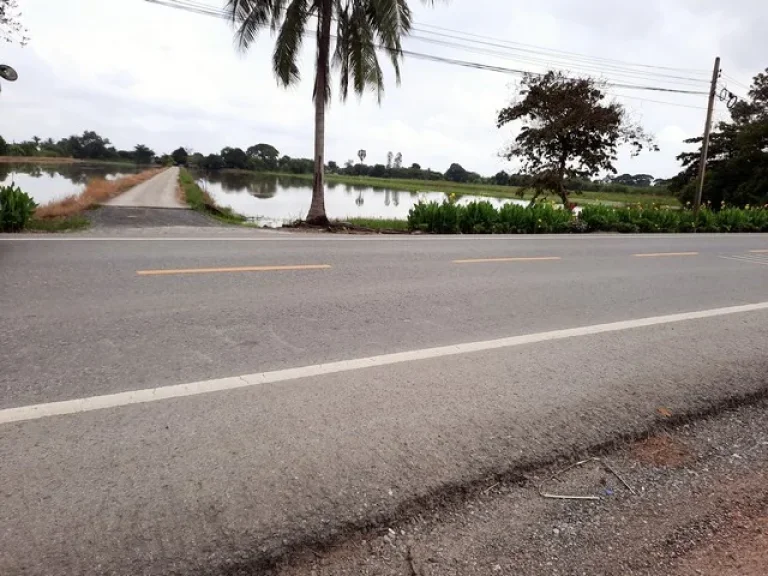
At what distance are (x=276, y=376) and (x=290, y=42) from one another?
13.3 meters

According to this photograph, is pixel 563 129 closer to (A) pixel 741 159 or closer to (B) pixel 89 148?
(A) pixel 741 159

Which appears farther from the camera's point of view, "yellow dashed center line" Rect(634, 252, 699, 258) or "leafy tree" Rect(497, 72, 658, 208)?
"leafy tree" Rect(497, 72, 658, 208)

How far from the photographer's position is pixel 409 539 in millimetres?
2016

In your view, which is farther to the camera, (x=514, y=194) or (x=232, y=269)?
(x=514, y=194)

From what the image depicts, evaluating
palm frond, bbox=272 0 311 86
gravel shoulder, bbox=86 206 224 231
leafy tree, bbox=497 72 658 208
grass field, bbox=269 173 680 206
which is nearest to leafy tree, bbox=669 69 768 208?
grass field, bbox=269 173 680 206

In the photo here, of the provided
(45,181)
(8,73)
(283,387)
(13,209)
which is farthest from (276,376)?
(45,181)

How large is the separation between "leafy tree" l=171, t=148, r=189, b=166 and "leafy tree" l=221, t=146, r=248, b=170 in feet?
47.3

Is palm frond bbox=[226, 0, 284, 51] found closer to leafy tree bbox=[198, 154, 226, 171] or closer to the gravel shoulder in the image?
the gravel shoulder

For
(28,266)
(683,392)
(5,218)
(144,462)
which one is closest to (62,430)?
(144,462)

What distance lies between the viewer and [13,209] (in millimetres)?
8938

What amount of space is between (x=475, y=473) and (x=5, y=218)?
388 inches

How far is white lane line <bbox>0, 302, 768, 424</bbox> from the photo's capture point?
274cm

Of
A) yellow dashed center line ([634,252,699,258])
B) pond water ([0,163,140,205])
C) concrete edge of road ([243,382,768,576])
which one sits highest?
pond water ([0,163,140,205])

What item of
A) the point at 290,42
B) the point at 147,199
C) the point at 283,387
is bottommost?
the point at 283,387
